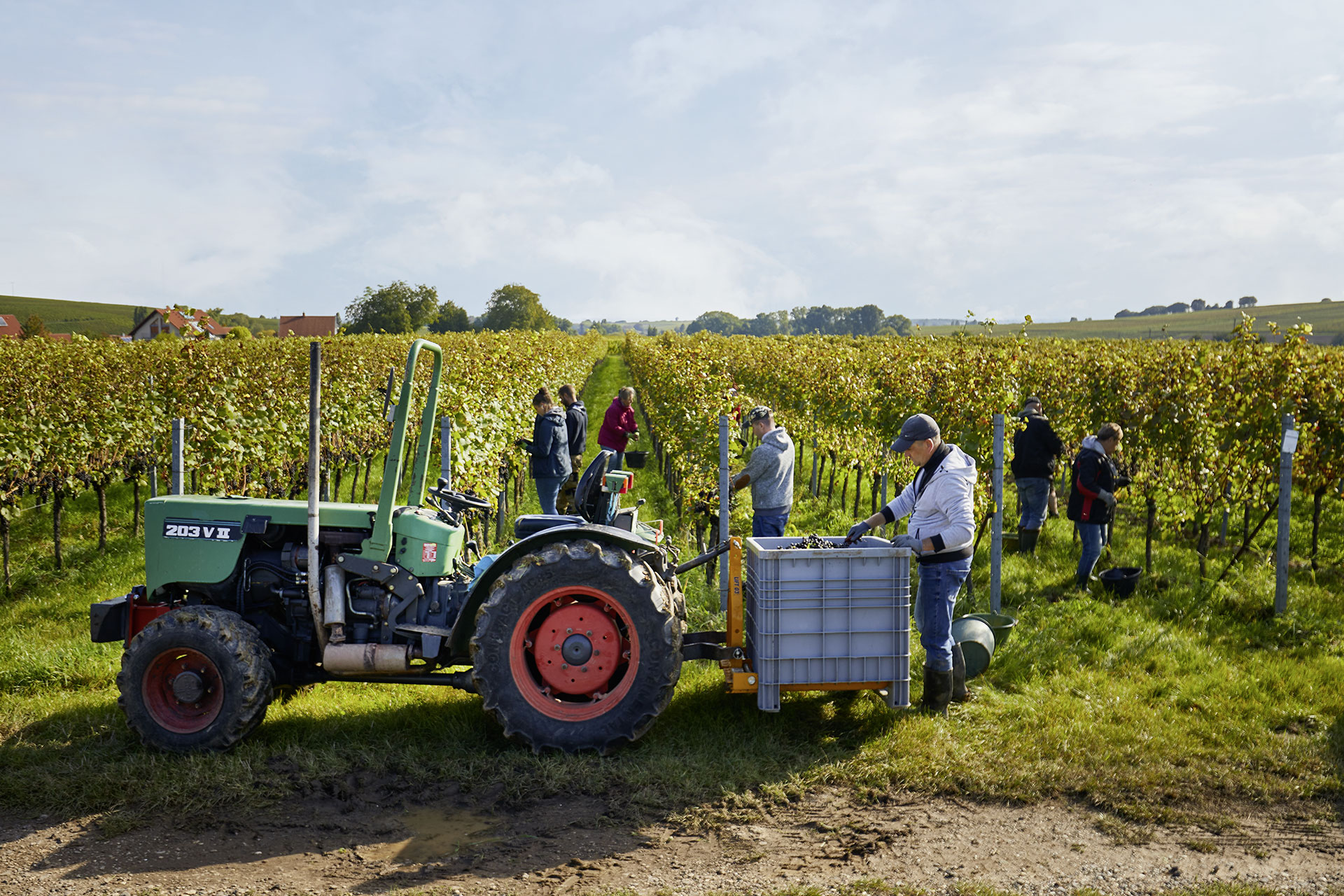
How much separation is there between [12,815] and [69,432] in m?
6.52

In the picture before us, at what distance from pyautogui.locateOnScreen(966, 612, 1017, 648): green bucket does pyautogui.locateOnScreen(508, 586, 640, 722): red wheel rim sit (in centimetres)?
271

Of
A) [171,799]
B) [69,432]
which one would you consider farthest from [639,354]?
[171,799]

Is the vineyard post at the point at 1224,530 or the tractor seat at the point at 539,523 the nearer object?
the tractor seat at the point at 539,523

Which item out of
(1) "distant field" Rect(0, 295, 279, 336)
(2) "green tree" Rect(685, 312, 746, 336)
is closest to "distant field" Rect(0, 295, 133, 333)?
(1) "distant field" Rect(0, 295, 279, 336)

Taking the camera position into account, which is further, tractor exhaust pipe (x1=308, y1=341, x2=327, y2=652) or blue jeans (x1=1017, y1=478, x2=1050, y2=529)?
blue jeans (x1=1017, y1=478, x2=1050, y2=529)

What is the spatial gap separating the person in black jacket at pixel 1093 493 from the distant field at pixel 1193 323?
63.7 metres

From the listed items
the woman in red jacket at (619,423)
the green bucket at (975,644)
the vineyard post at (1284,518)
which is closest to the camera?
the green bucket at (975,644)

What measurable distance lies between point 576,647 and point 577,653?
0.11 feet

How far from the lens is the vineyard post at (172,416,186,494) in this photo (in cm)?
630

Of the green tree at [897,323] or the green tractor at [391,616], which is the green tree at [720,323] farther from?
the green tractor at [391,616]

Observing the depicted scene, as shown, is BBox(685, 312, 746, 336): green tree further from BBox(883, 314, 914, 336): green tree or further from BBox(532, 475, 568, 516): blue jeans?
BBox(532, 475, 568, 516): blue jeans

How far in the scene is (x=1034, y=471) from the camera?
362 inches

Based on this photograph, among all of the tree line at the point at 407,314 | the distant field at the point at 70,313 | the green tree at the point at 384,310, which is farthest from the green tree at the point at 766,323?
the distant field at the point at 70,313

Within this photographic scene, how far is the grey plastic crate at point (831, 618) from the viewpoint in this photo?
4582 millimetres
